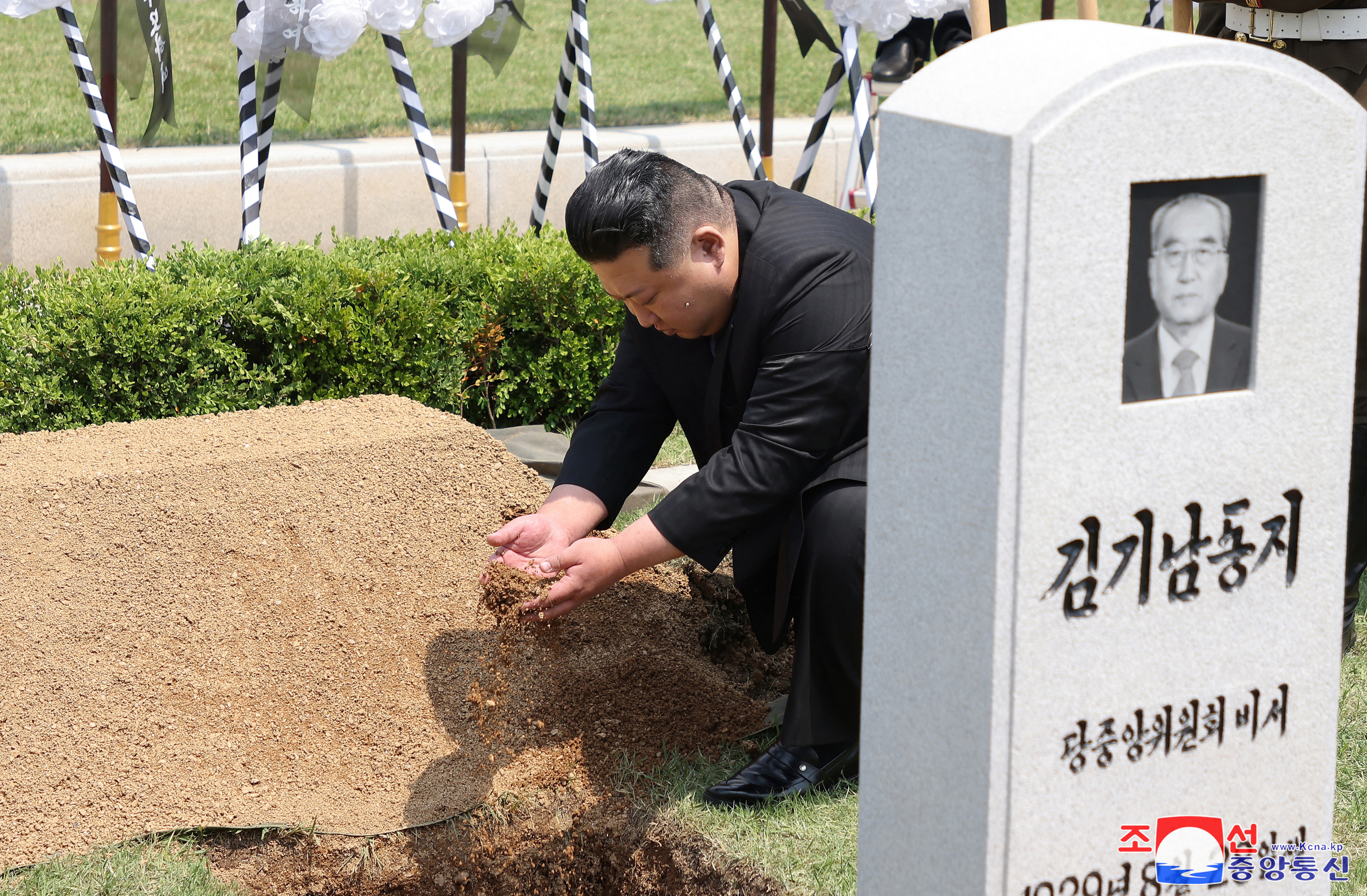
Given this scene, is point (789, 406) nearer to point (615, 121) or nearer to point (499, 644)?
point (499, 644)

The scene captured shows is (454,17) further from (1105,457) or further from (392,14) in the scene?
(1105,457)

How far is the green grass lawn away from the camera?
715 cm

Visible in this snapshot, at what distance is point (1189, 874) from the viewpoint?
203cm

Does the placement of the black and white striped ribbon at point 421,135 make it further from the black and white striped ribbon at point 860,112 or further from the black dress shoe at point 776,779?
the black dress shoe at point 776,779

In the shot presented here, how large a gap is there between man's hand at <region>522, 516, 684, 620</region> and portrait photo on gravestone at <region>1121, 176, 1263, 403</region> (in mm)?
1168

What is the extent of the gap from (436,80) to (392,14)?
3.89 meters

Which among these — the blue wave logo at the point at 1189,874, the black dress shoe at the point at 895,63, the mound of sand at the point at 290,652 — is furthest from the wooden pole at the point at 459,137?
the blue wave logo at the point at 1189,874

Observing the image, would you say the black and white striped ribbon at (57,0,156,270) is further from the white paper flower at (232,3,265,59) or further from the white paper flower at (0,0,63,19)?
the white paper flower at (232,3,265,59)

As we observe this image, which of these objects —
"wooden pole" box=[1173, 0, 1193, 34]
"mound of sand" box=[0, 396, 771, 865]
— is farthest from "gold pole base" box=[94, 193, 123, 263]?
"wooden pole" box=[1173, 0, 1193, 34]

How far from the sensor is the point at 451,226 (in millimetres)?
5355

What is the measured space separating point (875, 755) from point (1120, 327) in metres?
0.76

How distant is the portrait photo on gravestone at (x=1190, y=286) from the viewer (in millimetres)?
1817

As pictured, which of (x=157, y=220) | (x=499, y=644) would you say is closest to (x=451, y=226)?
(x=157, y=220)

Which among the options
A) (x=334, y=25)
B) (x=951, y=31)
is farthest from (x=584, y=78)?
(x=951, y=31)
